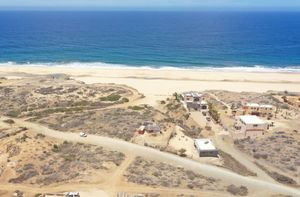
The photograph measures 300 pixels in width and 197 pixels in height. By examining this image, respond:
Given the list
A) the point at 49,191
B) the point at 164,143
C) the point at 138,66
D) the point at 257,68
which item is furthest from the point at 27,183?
the point at 257,68

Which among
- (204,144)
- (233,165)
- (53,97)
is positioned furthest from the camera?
(53,97)

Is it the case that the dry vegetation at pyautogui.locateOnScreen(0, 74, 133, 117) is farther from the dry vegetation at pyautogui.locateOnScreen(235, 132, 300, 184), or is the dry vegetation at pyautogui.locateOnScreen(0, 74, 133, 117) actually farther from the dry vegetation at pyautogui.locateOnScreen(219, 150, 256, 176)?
the dry vegetation at pyautogui.locateOnScreen(235, 132, 300, 184)

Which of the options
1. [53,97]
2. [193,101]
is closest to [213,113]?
[193,101]

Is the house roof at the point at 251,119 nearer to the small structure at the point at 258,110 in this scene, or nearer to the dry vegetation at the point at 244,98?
the small structure at the point at 258,110

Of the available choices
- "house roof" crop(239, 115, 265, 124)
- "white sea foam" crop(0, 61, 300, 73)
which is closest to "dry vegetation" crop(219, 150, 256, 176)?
"house roof" crop(239, 115, 265, 124)

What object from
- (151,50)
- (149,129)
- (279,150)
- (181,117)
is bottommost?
(279,150)

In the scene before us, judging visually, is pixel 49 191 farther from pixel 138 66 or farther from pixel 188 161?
pixel 138 66

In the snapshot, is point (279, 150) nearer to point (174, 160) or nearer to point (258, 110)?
point (174, 160)
